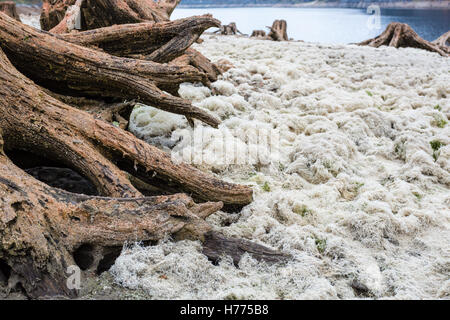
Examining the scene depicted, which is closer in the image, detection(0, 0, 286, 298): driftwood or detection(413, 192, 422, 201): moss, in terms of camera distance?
detection(0, 0, 286, 298): driftwood

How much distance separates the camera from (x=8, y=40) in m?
3.83

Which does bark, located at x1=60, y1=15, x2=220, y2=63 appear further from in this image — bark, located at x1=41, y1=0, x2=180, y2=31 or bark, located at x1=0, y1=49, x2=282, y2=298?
bark, located at x1=0, y1=49, x2=282, y2=298

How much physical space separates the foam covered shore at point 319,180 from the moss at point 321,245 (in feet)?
0.07

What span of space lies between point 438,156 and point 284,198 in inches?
109

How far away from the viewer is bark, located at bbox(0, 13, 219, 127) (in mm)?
3924

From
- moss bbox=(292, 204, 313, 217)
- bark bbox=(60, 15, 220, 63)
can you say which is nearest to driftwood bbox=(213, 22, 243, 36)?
bark bbox=(60, 15, 220, 63)

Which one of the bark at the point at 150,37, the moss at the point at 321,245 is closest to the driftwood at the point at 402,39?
Result: the bark at the point at 150,37

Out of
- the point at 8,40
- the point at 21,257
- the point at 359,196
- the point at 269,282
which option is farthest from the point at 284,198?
the point at 8,40

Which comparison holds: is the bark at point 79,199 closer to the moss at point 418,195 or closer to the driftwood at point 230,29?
the moss at point 418,195

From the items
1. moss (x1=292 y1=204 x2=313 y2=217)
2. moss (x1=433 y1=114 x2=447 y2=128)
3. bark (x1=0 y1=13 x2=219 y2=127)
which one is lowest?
moss (x1=292 y1=204 x2=313 y2=217)

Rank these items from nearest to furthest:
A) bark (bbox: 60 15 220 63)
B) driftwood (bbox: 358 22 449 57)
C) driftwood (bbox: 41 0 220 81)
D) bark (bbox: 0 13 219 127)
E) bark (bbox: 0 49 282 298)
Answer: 1. bark (bbox: 0 49 282 298)
2. bark (bbox: 0 13 219 127)
3. bark (bbox: 60 15 220 63)
4. driftwood (bbox: 41 0 220 81)
5. driftwood (bbox: 358 22 449 57)

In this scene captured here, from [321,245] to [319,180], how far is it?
1.45 meters

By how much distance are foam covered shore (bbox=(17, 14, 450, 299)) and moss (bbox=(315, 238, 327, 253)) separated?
0.07ft

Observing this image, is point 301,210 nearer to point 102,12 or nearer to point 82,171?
point 82,171
